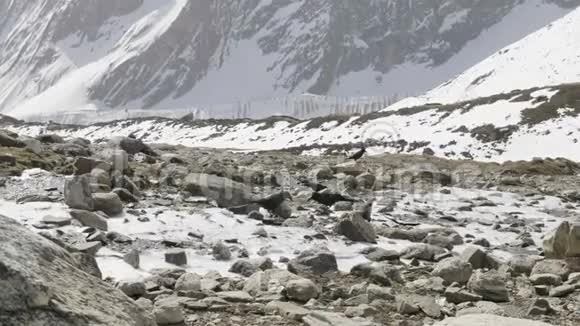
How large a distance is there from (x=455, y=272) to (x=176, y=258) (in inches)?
133

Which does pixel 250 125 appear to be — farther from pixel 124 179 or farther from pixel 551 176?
pixel 124 179

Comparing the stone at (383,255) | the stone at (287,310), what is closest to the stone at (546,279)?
the stone at (383,255)

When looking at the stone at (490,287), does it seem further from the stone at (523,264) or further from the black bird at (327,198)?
the black bird at (327,198)

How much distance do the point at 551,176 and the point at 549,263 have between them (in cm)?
1885

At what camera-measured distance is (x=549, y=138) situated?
123 feet

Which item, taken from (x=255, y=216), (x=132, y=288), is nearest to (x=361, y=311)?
(x=132, y=288)

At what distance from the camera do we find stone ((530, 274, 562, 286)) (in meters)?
6.86

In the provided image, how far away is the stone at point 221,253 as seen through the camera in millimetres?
7691

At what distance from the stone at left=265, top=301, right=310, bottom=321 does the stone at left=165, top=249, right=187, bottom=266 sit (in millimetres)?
2134

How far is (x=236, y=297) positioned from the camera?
564 cm

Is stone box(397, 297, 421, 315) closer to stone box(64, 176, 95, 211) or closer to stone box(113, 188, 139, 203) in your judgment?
stone box(64, 176, 95, 211)

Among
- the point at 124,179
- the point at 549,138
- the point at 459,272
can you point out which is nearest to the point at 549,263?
the point at 459,272

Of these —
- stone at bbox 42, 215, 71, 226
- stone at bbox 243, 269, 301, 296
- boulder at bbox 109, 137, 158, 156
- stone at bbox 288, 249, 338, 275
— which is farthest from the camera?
boulder at bbox 109, 137, 158, 156

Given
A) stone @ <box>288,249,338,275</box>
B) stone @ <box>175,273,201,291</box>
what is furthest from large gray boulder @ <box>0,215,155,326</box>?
stone @ <box>288,249,338,275</box>
